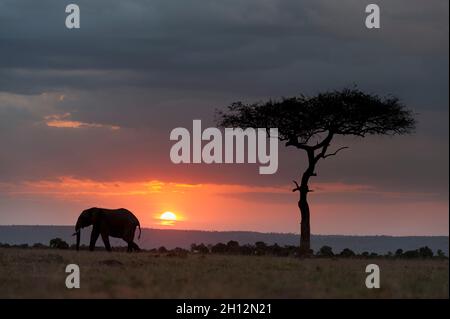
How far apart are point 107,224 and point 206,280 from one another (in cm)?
2327

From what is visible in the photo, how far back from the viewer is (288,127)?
50375 millimetres

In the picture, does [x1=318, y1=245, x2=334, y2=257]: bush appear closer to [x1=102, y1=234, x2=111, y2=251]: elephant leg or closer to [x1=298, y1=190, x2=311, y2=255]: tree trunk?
[x1=298, y1=190, x2=311, y2=255]: tree trunk

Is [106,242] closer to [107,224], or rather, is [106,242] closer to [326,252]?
[107,224]

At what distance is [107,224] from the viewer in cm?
4844

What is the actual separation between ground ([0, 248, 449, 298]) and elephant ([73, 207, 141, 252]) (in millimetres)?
12564

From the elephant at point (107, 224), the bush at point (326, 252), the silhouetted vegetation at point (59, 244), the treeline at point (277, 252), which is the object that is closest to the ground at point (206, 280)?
the treeline at point (277, 252)

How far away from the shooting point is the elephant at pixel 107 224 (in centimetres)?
4797

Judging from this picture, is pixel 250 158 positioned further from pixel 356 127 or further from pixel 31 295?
pixel 31 295

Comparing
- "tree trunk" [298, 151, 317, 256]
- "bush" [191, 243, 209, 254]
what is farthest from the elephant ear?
"tree trunk" [298, 151, 317, 256]

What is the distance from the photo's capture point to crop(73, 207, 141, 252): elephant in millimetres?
47969

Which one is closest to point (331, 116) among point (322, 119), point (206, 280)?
point (322, 119)

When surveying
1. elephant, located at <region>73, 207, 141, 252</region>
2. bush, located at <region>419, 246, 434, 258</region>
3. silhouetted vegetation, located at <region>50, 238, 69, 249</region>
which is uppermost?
elephant, located at <region>73, 207, 141, 252</region>

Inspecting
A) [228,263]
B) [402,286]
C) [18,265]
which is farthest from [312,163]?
[402,286]

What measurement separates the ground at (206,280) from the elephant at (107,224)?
1256 cm
